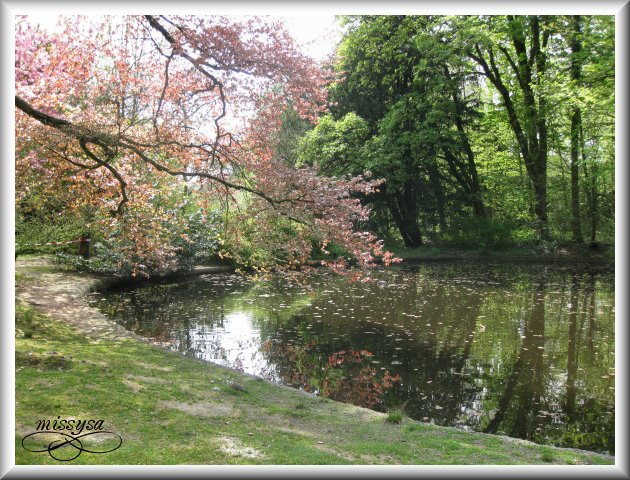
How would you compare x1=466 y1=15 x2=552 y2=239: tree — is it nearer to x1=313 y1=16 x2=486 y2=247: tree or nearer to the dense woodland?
the dense woodland

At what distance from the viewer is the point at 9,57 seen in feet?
13.3

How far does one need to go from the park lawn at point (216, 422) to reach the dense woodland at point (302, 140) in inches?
84.1

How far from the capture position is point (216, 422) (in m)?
4.16

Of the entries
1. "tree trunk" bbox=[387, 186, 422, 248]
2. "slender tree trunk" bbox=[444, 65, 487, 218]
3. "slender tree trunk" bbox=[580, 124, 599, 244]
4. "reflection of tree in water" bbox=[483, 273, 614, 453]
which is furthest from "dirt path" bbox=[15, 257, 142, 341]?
"slender tree trunk" bbox=[444, 65, 487, 218]

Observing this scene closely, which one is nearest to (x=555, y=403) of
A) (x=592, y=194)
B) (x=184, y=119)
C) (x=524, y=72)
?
(x=184, y=119)

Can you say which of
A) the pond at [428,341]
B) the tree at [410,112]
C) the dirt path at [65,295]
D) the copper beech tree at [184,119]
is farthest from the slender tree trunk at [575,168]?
the dirt path at [65,295]

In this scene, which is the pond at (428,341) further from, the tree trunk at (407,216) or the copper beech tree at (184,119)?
the tree trunk at (407,216)

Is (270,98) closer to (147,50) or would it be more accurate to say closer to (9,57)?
(147,50)

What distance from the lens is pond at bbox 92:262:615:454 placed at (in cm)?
543

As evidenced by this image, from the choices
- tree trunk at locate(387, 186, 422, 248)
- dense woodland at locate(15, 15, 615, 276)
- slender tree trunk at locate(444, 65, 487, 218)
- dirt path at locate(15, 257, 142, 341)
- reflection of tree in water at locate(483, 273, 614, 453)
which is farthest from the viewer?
tree trunk at locate(387, 186, 422, 248)

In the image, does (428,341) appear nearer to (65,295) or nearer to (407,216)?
(65,295)

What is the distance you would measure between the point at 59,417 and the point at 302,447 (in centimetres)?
187
